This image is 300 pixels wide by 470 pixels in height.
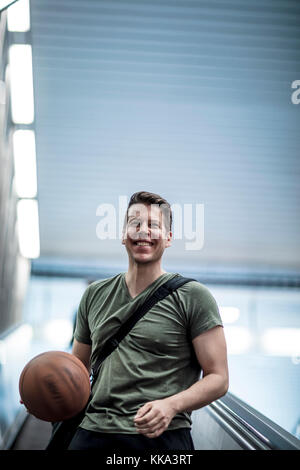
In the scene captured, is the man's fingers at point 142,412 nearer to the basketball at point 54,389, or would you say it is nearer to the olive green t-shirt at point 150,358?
the olive green t-shirt at point 150,358

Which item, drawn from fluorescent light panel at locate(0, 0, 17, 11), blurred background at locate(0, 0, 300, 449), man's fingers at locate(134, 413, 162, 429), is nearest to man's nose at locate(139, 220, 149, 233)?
man's fingers at locate(134, 413, 162, 429)

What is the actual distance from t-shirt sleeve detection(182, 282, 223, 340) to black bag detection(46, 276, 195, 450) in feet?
0.25

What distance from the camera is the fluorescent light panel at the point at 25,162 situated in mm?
7773

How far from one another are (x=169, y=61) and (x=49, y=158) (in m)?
3.09

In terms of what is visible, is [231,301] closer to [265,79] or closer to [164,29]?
[265,79]

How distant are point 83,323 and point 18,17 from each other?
16.8 feet

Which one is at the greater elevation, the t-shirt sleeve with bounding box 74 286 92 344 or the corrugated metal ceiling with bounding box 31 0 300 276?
the corrugated metal ceiling with bounding box 31 0 300 276

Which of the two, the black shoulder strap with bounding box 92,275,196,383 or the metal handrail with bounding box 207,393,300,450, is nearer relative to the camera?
the black shoulder strap with bounding box 92,275,196,383

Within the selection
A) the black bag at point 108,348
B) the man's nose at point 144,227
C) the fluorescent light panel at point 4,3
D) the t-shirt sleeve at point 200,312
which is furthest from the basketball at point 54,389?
the fluorescent light panel at point 4,3

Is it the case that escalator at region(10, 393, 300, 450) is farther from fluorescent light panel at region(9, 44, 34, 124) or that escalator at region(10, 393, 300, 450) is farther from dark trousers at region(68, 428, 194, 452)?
fluorescent light panel at region(9, 44, 34, 124)

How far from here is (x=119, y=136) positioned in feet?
26.9

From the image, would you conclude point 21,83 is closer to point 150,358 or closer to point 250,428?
point 250,428

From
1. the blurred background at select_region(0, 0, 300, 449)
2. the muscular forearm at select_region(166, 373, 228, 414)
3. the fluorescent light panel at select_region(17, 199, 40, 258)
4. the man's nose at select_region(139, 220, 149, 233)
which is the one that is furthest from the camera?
the fluorescent light panel at select_region(17, 199, 40, 258)

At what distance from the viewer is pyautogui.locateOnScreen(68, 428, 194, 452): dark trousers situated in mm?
1615
